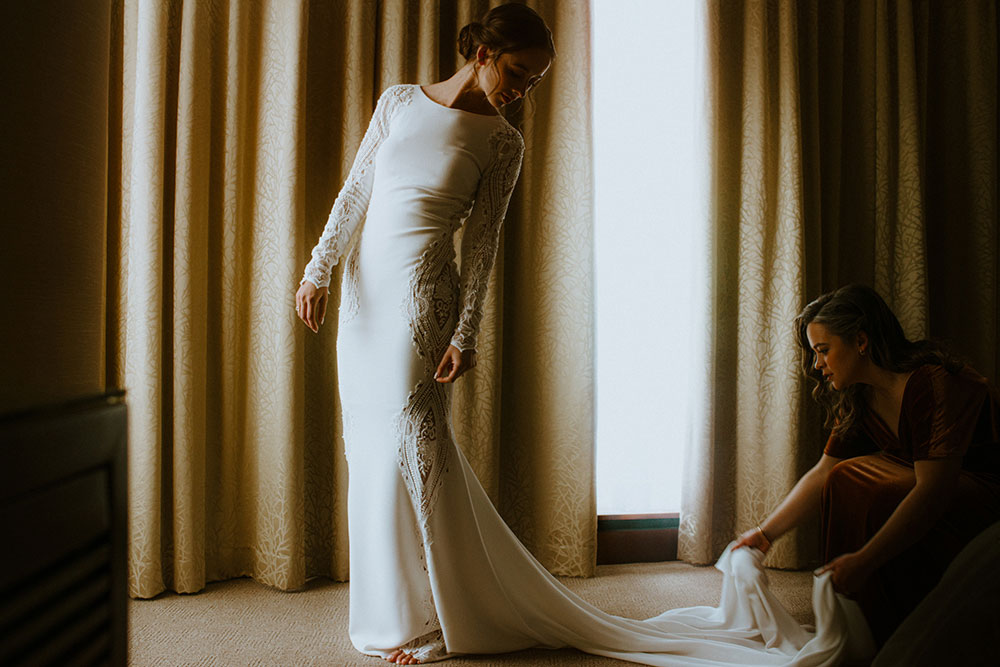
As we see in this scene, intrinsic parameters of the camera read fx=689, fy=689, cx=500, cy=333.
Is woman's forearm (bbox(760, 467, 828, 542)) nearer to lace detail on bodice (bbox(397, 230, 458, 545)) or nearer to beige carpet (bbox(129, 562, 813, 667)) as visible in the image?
beige carpet (bbox(129, 562, 813, 667))

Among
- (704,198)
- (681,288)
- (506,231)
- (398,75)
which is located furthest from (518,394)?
(398,75)

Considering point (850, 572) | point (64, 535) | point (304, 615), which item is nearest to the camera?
point (64, 535)

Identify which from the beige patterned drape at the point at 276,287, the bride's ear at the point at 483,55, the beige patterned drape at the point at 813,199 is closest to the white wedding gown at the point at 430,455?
the bride's ear at the point at 483,55

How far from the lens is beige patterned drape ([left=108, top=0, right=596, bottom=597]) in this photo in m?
2.03

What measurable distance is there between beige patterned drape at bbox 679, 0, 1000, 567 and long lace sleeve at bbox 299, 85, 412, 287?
1211 millimetres

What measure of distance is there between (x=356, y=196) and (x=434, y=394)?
0.55 m

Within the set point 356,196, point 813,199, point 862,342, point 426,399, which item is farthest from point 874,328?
point 356,196

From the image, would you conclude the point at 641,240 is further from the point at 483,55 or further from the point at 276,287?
the point at 276,287

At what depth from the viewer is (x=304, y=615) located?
6.41 feet

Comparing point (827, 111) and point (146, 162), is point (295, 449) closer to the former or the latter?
point (146, 162)

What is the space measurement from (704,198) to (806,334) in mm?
756

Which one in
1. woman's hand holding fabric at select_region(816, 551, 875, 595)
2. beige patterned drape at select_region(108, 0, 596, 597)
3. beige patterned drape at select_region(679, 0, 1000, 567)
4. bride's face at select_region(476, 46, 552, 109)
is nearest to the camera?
woman's hand holding fabric at select_region(816, 551, 875, 595)

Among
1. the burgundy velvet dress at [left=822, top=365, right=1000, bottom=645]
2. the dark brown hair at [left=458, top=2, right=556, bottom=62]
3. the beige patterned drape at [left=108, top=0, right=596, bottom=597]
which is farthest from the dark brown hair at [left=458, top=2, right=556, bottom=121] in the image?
the burgundy velvet dress at [left=822, top=365, right=1000, bottom=645]

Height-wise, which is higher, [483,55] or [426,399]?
[483,55]
